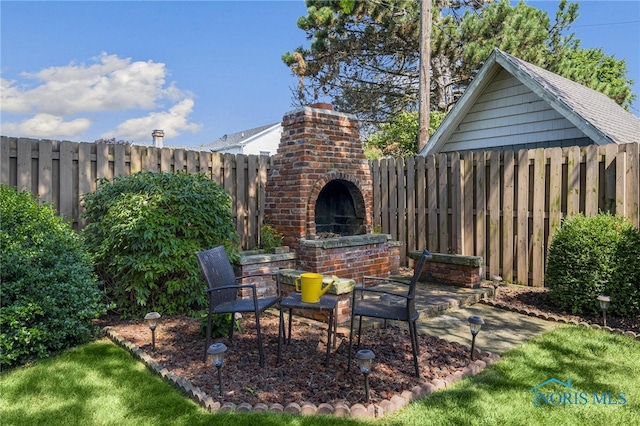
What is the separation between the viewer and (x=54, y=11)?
6543 millimetres

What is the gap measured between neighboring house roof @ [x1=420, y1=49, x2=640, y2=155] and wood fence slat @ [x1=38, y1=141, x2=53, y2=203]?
7.54m

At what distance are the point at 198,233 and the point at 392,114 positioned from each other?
42.0 feet

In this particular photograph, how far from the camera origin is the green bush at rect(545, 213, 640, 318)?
15.2 ft

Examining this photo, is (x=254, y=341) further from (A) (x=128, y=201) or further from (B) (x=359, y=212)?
(B) (x=359, y=212)

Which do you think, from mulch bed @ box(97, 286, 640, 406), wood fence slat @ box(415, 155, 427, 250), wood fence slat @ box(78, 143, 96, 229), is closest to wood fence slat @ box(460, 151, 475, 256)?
wood fence slat @ box(415, 155, 427, 250)

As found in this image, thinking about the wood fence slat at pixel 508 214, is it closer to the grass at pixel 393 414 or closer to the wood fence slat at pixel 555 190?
the wood fence slat at pixel 555 190

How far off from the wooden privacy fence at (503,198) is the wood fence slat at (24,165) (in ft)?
19.0

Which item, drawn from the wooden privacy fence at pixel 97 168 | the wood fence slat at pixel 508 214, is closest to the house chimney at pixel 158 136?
the wooden privacy fence at pixel 97 168

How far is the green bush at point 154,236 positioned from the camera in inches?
180

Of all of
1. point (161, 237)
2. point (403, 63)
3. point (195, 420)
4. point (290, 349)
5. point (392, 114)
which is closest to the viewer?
point (195, 420)

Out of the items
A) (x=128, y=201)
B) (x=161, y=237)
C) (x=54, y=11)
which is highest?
(x=54, y=11)

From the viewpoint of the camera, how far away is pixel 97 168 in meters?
5.47

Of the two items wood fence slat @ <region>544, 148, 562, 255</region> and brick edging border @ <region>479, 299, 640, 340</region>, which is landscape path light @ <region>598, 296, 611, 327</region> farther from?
wood fence slat @ <region>544, 148, 562, 255</region>

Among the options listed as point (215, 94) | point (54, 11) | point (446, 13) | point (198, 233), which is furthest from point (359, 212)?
point (446, 13)
